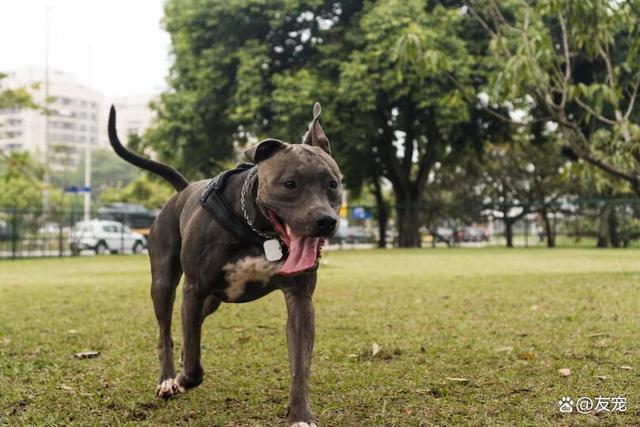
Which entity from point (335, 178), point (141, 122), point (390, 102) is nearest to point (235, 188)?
point (335, 178)

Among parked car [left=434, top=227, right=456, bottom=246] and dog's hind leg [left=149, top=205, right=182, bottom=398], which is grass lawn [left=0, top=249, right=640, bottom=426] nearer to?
dog's hind leg [left=149, top=205, right=182, bottom=398]

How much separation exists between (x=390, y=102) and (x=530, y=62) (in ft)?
51.9

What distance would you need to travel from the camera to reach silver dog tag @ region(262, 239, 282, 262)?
3465 millimetres

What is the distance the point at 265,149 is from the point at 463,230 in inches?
1217

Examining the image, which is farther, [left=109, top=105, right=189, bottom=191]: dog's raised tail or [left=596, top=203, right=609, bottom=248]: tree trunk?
[left=596, top=203, right=609, bottom=248]: tree trunk

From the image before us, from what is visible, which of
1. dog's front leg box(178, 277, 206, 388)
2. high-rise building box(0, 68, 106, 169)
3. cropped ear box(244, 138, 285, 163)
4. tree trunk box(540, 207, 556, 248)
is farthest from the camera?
high-rise building box(0, 68, 106, 169)

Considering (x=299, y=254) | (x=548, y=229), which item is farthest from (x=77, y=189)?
(x=299, y=254)

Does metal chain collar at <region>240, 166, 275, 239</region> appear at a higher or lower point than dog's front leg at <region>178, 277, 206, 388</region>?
higher

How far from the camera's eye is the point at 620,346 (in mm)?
5582

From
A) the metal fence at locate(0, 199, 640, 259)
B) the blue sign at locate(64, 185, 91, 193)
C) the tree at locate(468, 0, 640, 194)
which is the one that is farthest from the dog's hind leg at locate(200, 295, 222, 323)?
the blue sign at locate(64, 185, 91, 193)

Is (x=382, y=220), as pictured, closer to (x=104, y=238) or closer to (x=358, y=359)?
(x=104, y=238)

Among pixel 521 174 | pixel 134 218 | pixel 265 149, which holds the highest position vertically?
pixel 521 174

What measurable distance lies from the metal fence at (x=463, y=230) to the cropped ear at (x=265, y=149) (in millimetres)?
23353

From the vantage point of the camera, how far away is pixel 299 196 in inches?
123
